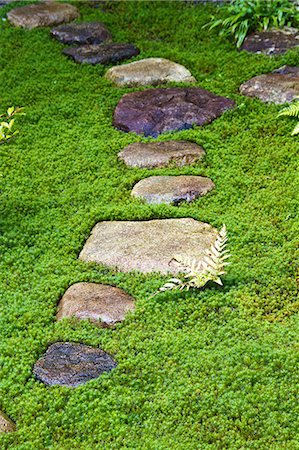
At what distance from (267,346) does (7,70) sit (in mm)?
5825

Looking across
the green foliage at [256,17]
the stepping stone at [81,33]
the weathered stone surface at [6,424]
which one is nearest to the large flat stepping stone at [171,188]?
the weathered stone surface at [6,424]

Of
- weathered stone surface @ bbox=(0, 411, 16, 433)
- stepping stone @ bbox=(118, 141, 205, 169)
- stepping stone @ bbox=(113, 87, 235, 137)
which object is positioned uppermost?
stepping stone @ bbox=(113, 87, 235, 137)

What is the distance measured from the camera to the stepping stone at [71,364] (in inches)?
173

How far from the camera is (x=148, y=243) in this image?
17.9ft

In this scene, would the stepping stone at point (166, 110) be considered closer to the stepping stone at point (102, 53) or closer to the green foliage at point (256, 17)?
the stepping stone at point (102, 53)

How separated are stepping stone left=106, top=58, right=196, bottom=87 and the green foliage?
124 centimetres

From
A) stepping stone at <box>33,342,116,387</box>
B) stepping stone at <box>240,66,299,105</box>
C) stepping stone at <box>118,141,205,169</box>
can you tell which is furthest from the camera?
stepping stone at <box>240,66,299,105</box>

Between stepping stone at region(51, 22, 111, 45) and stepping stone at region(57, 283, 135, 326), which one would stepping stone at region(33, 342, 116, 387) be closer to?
stepping stone at region(57, 283, 135, 326)

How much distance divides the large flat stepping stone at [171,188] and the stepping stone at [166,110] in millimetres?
1021

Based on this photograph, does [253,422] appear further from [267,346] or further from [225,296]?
[225,296]

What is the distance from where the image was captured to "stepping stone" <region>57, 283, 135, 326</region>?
4840mm

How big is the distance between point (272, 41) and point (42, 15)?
355cm

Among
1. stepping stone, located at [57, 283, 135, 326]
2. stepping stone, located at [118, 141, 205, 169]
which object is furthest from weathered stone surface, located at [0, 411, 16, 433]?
stepping stone, located at [118, 141, 205, 169]

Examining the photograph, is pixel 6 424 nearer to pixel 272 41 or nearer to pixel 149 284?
pixel 149 284
